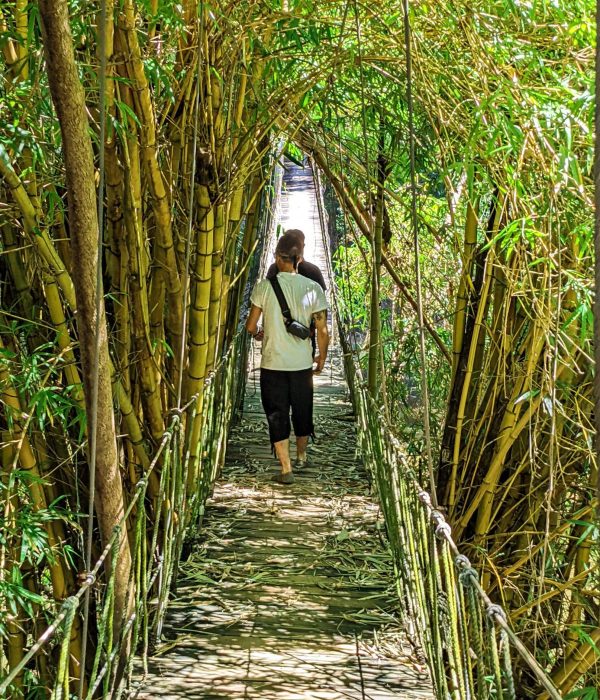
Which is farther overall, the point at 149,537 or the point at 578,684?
the point at 578,684

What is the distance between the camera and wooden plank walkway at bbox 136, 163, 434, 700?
2.30 meters

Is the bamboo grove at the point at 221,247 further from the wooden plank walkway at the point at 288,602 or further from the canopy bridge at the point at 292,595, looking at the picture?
the wooden plank walkway at the point at 288,602

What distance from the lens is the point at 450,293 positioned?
3.60 metres

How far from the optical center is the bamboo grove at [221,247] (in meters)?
2.00

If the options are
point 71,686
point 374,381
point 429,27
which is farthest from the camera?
point 374,381

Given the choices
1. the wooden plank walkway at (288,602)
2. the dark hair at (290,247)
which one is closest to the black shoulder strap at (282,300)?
the dark hair at (290,247)

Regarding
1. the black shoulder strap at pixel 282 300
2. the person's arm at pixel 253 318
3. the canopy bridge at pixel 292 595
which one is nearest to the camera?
the canopy bridge at pixel 292 595

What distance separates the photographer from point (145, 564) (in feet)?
7.05

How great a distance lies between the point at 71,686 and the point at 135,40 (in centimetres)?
155

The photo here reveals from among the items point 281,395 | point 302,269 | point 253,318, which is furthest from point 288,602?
point 302,269

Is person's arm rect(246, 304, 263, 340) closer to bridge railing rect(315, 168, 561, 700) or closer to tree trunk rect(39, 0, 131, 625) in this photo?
bridge railing rect(315, 168, 561, 700)

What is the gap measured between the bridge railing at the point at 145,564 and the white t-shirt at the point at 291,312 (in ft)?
0.70

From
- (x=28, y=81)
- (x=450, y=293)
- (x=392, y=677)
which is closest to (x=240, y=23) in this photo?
(x=28, y=81)

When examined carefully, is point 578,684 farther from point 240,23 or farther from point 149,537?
point 240,23
